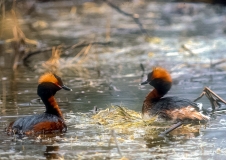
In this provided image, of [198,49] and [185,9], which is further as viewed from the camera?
[185,9]

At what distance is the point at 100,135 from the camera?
9547 mm

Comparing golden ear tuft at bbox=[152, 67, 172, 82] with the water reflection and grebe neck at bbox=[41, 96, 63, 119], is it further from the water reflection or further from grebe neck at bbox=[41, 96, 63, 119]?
the water reflection

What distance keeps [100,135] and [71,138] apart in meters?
0.42

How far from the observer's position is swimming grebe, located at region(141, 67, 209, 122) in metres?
10.4

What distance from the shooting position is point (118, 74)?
15.4 meters

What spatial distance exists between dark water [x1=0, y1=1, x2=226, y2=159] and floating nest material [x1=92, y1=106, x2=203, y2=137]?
151 millimetres

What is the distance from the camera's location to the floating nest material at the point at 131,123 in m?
9.90

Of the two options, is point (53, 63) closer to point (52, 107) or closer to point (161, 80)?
point (161, 80)

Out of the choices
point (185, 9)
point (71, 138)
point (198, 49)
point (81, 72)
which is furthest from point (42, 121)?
point (185, 9)

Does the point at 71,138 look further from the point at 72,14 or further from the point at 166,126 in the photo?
the point at 72,14

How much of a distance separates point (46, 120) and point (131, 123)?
126 cm

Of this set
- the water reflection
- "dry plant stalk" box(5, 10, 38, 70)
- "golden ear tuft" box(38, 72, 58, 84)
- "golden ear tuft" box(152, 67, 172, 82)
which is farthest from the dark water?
"golden ear tuft" box(152, 67, 172, 82)

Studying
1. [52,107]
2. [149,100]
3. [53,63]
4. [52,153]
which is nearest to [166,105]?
[149,100]

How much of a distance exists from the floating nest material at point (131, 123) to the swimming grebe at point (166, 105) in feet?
0.44
